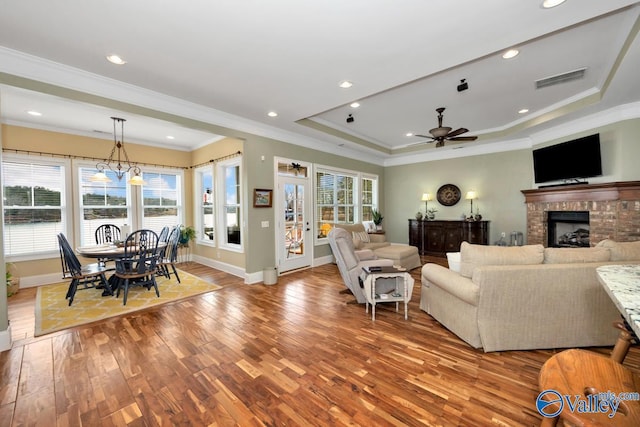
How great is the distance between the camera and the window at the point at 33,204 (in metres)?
4.45

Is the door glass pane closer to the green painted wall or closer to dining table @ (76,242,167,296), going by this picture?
dining table @ (76,242,167,296)

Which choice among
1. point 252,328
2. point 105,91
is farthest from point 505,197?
point 105,91

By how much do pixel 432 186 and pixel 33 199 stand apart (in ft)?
28.9

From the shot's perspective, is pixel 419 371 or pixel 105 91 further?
pixel 105 91

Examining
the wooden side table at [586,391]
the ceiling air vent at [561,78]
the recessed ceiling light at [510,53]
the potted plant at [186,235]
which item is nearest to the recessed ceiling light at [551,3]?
the recessed ceiling light at [510,53]

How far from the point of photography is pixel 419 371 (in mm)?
2146

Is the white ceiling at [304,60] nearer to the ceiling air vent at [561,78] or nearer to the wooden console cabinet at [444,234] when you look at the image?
the ceiling air vent at [561,78]

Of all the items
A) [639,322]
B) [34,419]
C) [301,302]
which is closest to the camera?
[639,322]

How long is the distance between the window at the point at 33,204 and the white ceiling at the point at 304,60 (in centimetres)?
73

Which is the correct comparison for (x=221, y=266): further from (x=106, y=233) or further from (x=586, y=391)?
(x=586, y=391)

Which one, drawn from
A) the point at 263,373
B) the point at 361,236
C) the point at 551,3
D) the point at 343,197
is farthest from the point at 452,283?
the point at 343,197

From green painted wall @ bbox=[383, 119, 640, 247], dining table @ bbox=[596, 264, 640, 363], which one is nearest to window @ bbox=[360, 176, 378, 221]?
green painted wall @ bbox=[383, 119, 640, 247]

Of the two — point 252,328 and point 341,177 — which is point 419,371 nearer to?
point 252,328

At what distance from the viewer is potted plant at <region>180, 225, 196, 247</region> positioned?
6172 mm
